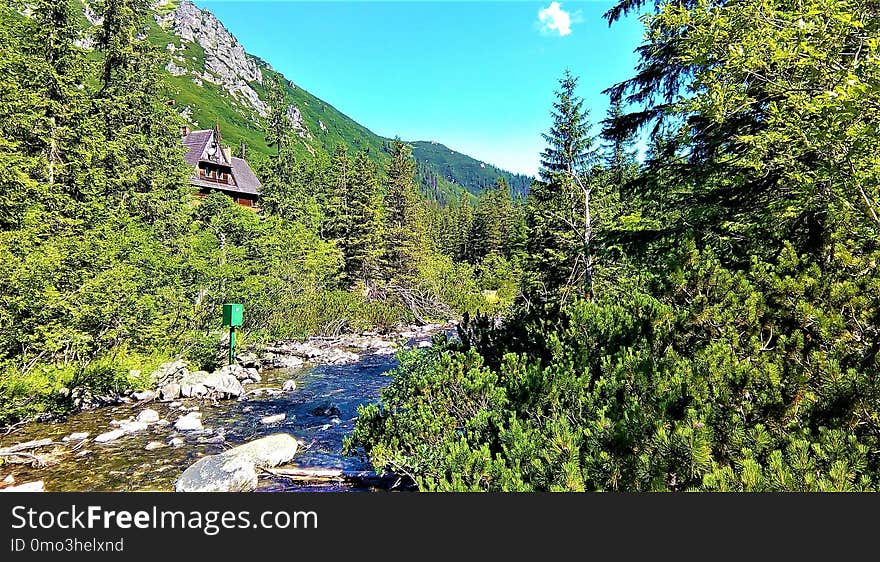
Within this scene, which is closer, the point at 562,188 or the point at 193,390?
the point at 193,390

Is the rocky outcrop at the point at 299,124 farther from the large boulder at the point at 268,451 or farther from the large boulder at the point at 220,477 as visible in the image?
the large boulder at the point at 220,477

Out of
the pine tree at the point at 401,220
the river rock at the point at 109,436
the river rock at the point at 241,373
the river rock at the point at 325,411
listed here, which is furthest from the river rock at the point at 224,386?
the pine tree at the point at 401,220

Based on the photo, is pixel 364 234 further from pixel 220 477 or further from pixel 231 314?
pixel 220 477

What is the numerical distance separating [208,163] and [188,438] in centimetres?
3841

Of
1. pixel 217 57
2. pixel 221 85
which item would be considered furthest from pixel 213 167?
pixel 217 57

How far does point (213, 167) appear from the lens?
4316 cm

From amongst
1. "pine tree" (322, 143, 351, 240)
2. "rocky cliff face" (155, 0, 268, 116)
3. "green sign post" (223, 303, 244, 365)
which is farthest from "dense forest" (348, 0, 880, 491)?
"rocky cliff face" (155, 0, 268, 116)

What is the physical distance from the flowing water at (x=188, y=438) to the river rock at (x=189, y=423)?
0.64 feet

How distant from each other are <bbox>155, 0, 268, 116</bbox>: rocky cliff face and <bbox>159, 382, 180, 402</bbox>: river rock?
538 ft

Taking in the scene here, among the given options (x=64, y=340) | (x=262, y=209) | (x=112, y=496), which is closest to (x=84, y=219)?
(x=64, y=340)

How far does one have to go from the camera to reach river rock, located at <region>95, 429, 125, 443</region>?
377 inches

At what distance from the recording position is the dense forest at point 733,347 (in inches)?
122

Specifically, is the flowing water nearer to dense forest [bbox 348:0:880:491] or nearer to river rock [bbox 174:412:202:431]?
river rock [bbox 174:412:202:431]

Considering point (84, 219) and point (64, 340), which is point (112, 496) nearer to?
point (64, 340)
